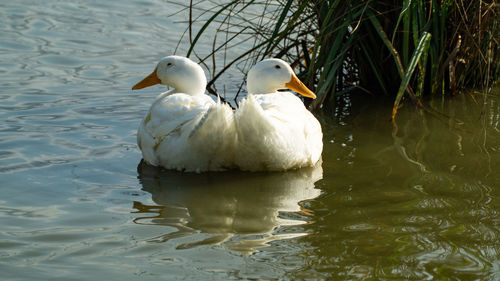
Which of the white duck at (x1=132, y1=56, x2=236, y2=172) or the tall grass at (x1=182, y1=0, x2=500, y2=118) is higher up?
the tall grass at (x1=182, y1=0, x2=500, y2=118)

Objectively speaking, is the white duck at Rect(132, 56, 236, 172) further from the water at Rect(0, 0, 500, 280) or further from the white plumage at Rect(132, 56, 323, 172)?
the water at Rect(0, 0, 500, 280)

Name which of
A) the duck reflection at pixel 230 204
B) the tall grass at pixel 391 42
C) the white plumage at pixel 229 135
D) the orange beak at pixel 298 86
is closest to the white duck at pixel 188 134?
the white plumage at pixel 229 135

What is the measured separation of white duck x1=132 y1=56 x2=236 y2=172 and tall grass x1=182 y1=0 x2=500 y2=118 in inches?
43.9

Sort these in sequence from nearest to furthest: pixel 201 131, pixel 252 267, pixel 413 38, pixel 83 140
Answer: pixel 252 267
pixel 201 131
pixel 83 140
pixel 413 38

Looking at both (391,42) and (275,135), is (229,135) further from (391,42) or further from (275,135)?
(391,42)

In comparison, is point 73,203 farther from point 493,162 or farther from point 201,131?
point 493,162

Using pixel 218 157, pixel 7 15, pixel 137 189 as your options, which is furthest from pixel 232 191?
pixel 7 15

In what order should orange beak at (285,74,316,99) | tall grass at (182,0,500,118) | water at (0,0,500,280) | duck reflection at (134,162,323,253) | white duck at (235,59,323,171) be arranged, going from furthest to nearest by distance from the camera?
tall grass at (182,0,500,118) → orange beak at (285,74,316,99) → white duck at (235,59,323,171) → duck reflection at (134,162,323,253) → water at (0,0,500,280)

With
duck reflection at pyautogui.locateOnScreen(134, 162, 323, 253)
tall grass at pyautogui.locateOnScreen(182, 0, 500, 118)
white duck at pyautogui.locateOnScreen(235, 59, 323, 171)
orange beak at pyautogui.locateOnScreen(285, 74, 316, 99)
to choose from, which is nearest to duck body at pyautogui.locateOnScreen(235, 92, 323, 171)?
white duck at pyautogui.locateOnScreen(235, 59, 323, 171)

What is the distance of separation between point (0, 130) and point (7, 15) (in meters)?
3.98

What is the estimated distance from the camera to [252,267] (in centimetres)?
333

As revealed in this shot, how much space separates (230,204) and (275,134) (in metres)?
0.54

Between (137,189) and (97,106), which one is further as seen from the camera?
(97,106)

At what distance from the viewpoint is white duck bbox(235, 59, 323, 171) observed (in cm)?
444
